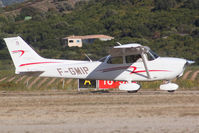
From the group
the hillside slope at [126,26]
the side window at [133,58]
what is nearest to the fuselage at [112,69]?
the side window at [133,58]

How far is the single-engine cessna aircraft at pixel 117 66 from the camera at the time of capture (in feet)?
57.4

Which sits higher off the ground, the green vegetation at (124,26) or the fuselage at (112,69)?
the fuselage at (112,69)

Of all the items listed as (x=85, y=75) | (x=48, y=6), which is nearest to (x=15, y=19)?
(x=48, y=6)

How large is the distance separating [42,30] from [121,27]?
10756 millimetres

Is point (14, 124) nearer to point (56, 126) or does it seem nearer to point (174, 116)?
point (56, 126)

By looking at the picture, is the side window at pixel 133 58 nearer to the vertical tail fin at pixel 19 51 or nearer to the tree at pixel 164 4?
the vertical tail fin at pixel 19 51

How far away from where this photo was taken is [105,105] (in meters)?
13.2

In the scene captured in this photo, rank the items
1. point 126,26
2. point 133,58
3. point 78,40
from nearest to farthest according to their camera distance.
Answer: point 133,58, point 78,40, point 126,26

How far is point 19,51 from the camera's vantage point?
18172 mm

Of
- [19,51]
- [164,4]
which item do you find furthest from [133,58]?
[164,4]

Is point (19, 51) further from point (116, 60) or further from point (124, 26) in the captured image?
point (124, 26)

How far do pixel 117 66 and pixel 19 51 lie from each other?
408 cm

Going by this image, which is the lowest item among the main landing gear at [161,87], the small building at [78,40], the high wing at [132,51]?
the small building at [78,40]

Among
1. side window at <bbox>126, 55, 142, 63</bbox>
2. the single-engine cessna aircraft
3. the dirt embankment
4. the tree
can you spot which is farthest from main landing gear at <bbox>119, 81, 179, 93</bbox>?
the tree
